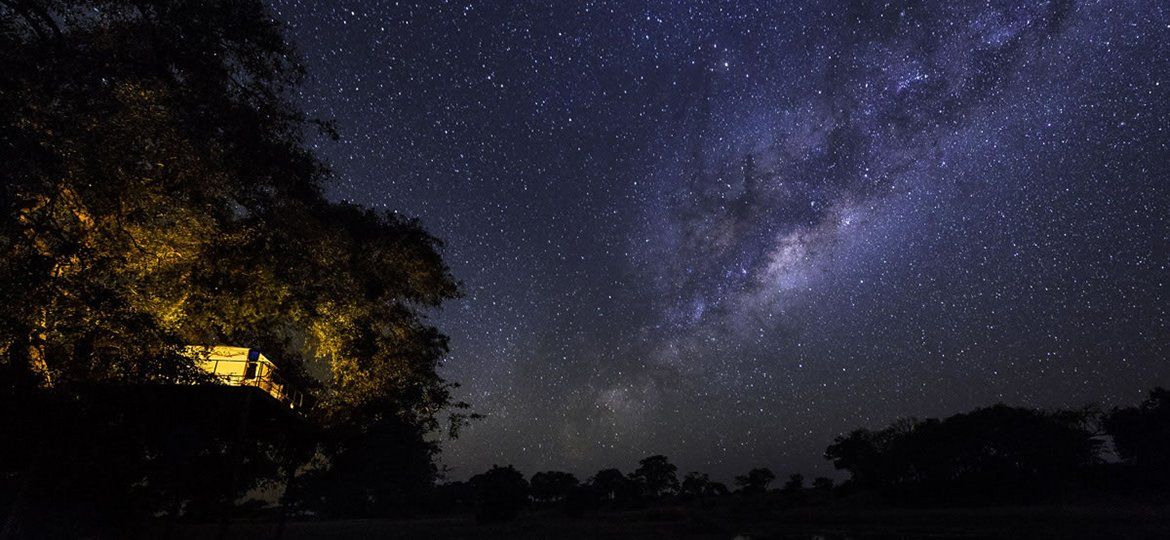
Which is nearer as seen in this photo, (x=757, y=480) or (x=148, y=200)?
(x=148, y=200)

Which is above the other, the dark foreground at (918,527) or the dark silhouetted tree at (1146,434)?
the dark silhouetted tree at (1146,434)

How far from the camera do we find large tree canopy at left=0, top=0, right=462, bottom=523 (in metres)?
9.92

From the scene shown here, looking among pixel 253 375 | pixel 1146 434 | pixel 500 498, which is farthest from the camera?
pixel 500 498

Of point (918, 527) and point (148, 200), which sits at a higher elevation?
point (148, 200)

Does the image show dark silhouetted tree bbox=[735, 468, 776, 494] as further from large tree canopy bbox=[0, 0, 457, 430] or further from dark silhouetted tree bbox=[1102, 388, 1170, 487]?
large tree canopy bbox=[0, 0, 457, 430]

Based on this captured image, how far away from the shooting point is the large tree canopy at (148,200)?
9.92 meters

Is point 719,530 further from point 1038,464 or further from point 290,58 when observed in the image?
point 290,58

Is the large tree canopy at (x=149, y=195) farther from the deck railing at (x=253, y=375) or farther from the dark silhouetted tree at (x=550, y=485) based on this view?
the dark silhouetted tree at (x=550, y=485)

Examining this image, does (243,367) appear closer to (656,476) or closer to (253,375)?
(253,375)

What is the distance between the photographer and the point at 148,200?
38.8 ft

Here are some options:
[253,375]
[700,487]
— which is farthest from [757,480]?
[253,375]

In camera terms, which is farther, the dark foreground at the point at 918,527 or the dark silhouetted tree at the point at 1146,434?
the dark silhouetted tree at the point at 1146,434

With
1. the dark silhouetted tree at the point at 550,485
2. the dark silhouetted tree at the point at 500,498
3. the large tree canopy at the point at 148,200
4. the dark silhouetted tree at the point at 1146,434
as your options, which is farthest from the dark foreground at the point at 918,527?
the dark silhouetted tree at the point at 550,485

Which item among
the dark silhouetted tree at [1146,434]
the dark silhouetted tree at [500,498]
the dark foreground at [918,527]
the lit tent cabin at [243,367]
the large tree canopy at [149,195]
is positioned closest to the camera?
the large tree canopy at [149,195]
